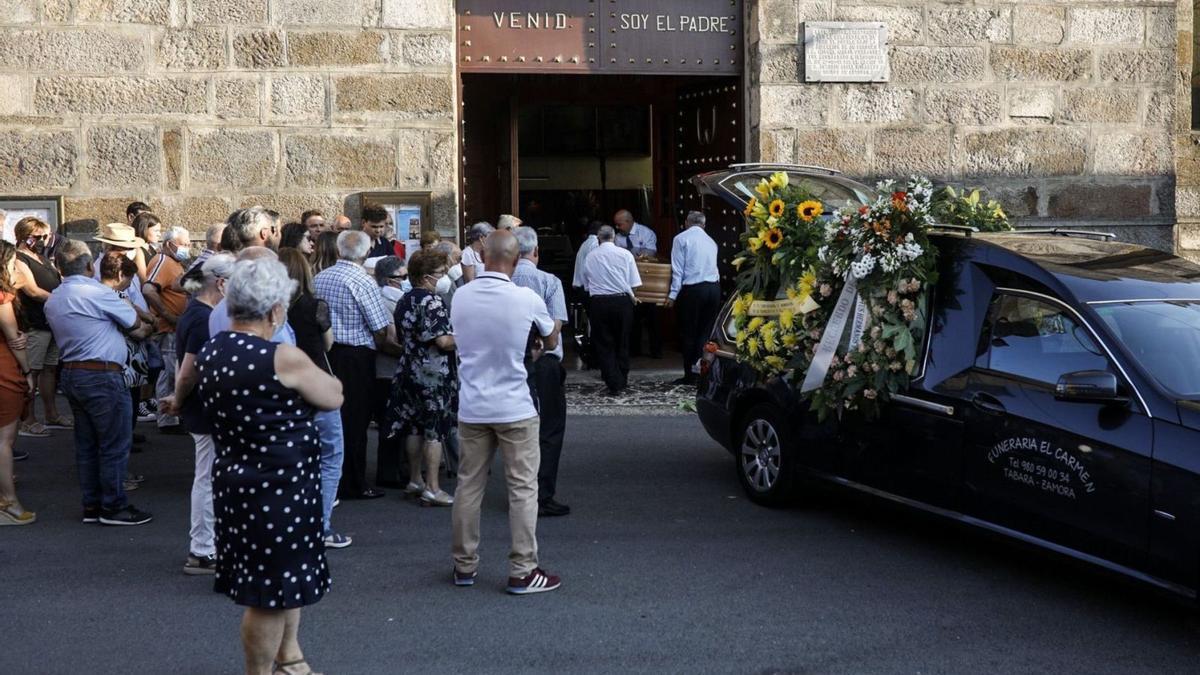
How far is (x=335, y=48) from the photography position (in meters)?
13.2

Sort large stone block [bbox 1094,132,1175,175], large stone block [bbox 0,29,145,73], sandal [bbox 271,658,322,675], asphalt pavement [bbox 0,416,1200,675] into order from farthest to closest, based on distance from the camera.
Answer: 1. large stone block [bbox 1094,132,1175,175]
2. large stone block [bbox 0,29,145,73]
3. asphalt pavement [bbox 0,416,1200,675]
4. sandal [bbox 271,658,322,675]

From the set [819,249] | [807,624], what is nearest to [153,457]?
[819,249]

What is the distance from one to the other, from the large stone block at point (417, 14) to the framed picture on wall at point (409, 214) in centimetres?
163

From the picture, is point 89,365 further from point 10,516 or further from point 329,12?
point 329,12

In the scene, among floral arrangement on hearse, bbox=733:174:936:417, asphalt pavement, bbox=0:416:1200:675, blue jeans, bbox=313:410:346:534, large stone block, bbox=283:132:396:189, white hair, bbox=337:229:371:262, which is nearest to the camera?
asphalt pavement, bbox=0:416:1200:675

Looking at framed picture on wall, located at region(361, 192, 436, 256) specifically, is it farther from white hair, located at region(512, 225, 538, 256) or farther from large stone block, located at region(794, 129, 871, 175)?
white hair, located at region(512, 225, 538, 256)

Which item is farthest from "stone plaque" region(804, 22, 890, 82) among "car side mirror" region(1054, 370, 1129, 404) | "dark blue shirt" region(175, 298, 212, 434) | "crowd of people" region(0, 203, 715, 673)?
"dark blue shirt" region(175, 298, 212, 434)

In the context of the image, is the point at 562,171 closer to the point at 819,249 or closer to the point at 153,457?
the point at 153,457

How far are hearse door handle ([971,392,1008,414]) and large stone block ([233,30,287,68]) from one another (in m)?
8.70

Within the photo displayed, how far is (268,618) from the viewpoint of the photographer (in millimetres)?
4801

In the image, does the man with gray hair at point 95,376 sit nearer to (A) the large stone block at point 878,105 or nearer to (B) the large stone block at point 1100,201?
(A) the large stone block at point 878,105

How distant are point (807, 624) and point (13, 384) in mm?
4777

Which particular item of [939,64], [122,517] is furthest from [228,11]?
[939,64]

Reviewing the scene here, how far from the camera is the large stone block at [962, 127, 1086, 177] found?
47.5ft
